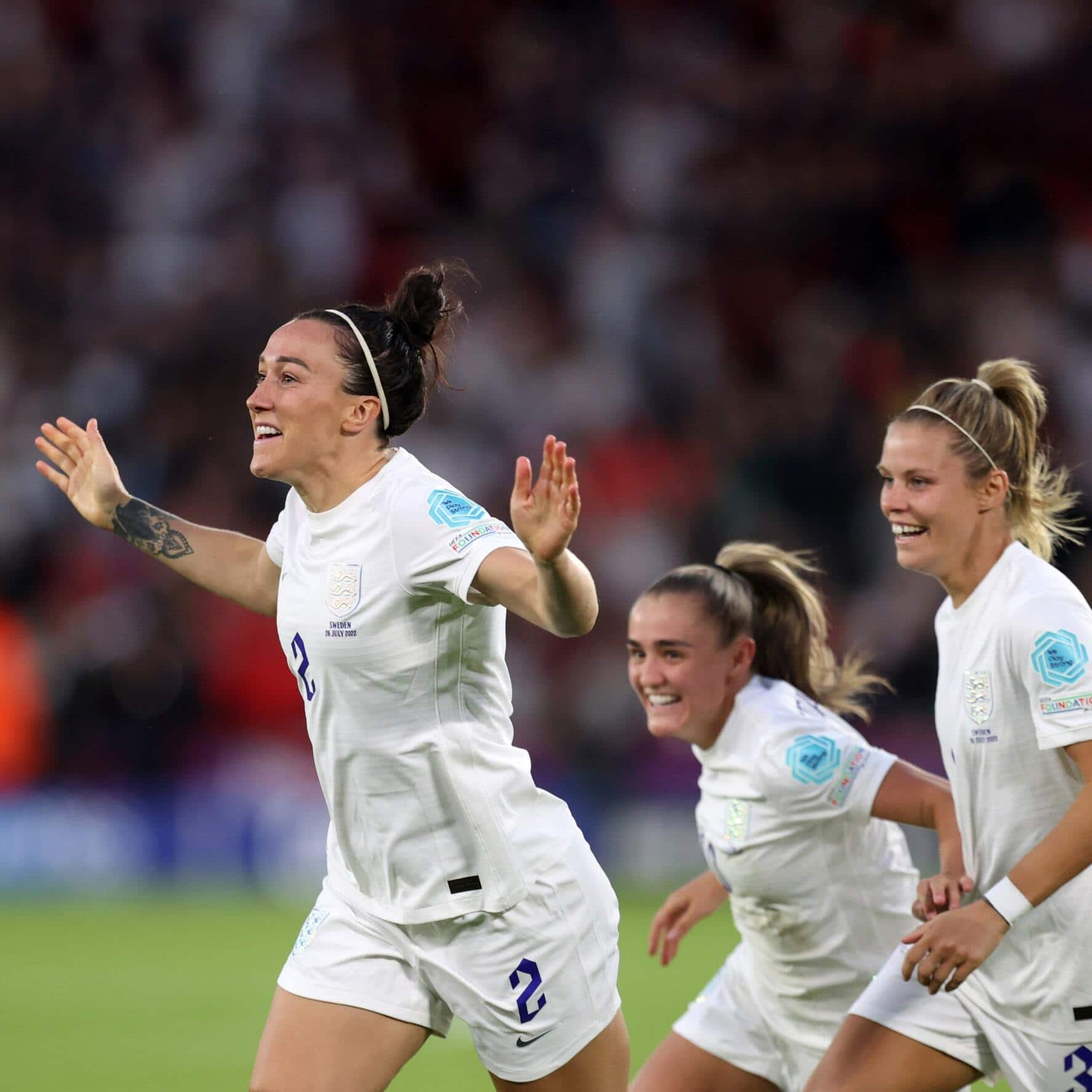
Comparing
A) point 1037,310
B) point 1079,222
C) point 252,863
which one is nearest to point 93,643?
point 252,863

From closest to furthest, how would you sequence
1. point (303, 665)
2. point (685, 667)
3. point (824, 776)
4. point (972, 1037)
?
point (303, 665)
point (972, 1037)
point (824, 776)
point (685, 667)

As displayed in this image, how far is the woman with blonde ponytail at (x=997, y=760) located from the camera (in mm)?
3840

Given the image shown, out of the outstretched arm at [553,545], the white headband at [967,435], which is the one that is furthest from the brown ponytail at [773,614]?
the outstretched arm at [553,545]

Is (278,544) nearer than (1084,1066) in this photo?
No

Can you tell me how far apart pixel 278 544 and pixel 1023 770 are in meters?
1.89

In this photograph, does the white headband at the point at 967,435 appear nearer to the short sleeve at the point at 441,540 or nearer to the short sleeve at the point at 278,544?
the short sleeve at the point at 441,540

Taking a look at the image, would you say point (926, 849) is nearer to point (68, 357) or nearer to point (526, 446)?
point (526, 446)

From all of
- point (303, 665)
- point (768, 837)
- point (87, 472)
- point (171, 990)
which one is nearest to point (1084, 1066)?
point (768, 837)

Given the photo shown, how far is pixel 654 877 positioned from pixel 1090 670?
269 inches

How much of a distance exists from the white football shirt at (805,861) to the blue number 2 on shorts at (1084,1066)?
0.76 m

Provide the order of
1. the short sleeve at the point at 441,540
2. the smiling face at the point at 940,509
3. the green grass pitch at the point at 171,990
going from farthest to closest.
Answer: the green grass pitch at the point at 171,990, the smiling face at the point at 940,509, the short sleeve at the point at 441,540

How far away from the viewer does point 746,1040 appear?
4.76 m

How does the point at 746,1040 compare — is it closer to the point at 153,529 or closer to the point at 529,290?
the point at 153,529

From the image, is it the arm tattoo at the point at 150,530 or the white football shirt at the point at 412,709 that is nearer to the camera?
the white football shirt at the point at 412,709
